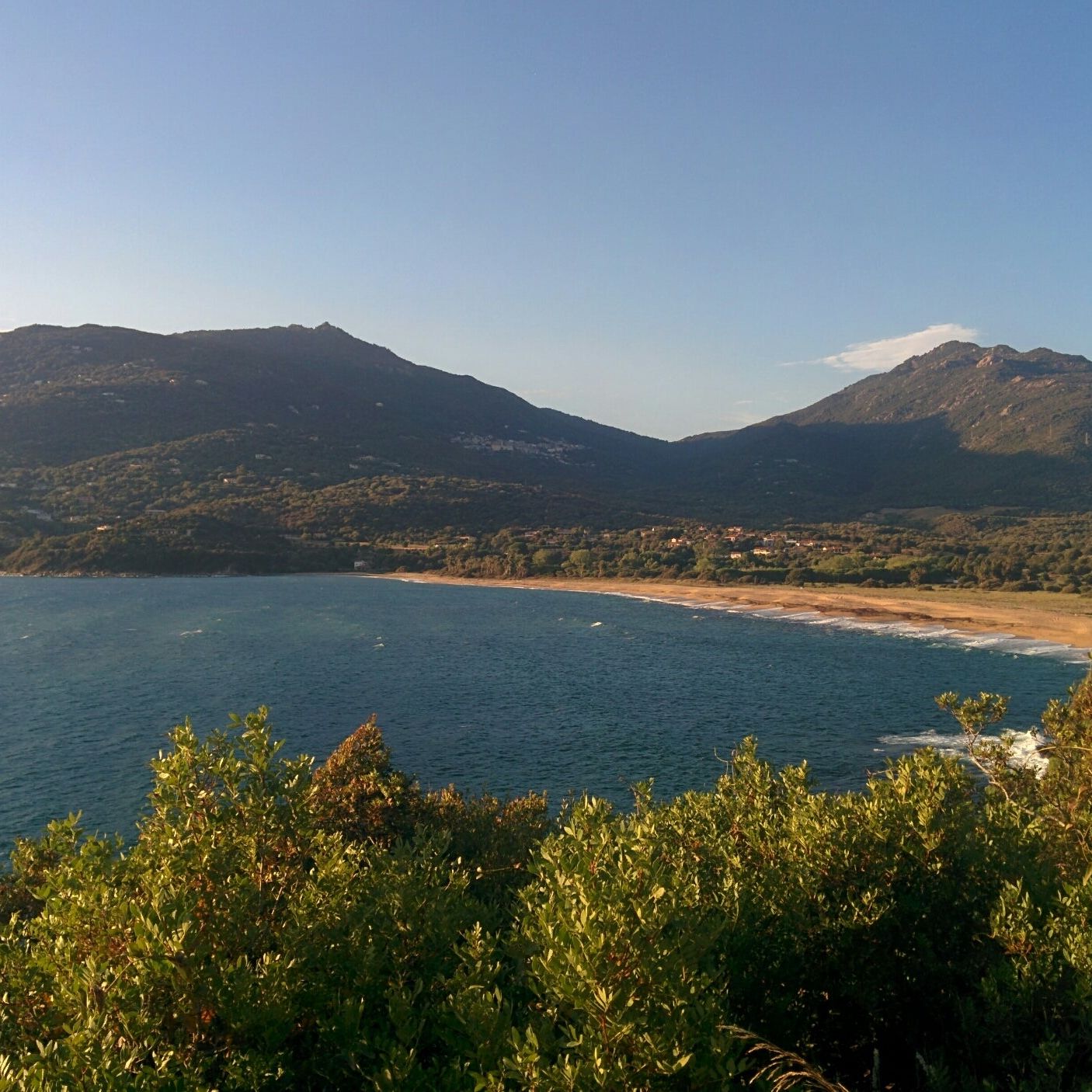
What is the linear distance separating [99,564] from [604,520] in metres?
104

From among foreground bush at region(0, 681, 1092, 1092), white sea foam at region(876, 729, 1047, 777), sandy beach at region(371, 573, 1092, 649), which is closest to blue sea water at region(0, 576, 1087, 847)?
white sea foam at region(876, 729, 1047, 777)

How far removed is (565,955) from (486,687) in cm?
5775

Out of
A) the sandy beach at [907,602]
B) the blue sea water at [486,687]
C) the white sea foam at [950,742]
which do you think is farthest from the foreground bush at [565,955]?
the sandy beach at [907,602]

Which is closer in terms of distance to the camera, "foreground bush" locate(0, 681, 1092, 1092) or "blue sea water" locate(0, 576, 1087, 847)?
"foreground bush" locate(0, 681, 1092, 1092)

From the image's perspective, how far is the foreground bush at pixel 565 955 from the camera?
7.83m

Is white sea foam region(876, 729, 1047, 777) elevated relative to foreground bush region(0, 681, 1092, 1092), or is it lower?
lower

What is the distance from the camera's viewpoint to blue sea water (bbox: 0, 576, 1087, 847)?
44250mm

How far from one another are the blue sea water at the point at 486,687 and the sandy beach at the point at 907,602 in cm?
545

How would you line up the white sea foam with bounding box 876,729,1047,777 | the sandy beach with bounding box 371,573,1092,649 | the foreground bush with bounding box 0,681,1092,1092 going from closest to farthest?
the foreground bush with bounding box 0,681,1092,1092, the white sea foam with bounding box 876,729,1047,777, the sandy beach with bounding box 371,573,1092,649

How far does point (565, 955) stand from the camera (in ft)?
26.2

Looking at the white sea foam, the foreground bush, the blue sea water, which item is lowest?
the blue sea water

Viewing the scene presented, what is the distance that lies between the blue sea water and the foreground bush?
26426 millimetres

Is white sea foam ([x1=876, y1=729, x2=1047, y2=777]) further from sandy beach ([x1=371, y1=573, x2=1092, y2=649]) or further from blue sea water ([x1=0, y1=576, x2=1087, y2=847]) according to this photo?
sandy beach ([x1=371, y1=573, x2=1092, y2=649])

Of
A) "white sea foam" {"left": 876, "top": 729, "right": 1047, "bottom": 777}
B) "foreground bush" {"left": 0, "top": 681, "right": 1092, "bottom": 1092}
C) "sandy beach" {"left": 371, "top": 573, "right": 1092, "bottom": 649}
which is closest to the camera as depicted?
"foreground bush" {"left": 0, "top": 681, "right": 1092, "bottom": 1092}
